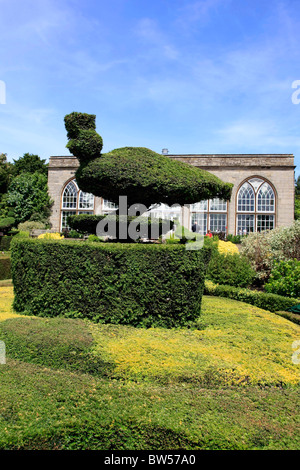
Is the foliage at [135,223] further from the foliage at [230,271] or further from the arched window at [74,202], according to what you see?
the arched window at [74,202]

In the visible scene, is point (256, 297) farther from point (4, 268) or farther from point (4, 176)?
point (4, 176)

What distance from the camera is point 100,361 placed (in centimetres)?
465

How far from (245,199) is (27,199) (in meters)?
18.6

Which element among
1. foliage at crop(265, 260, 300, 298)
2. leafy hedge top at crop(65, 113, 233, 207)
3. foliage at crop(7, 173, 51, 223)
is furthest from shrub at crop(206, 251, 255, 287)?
foliage at crop(7, 173, 51, 223)

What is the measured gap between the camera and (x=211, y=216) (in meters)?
29.9

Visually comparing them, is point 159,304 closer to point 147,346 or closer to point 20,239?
point 147,346

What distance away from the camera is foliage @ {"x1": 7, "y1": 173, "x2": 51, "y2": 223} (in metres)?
30.3

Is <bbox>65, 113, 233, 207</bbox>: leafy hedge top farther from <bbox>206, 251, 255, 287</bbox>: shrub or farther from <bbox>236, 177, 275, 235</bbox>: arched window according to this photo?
<bbox>236, 177, 275, 235</bbox>: arched window

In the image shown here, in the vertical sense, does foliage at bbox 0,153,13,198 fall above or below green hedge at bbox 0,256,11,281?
above

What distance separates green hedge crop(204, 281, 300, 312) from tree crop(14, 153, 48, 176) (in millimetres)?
29880

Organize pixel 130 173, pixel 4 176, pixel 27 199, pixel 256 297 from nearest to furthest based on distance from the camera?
pixel 130 173
pixel 256 297
pixel 27 199
pixel 4 176

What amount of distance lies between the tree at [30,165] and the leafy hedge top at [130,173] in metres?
31.3

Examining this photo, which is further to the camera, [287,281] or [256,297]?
[287,281]

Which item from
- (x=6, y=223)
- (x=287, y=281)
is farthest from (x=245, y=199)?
(x=6, y=223)
